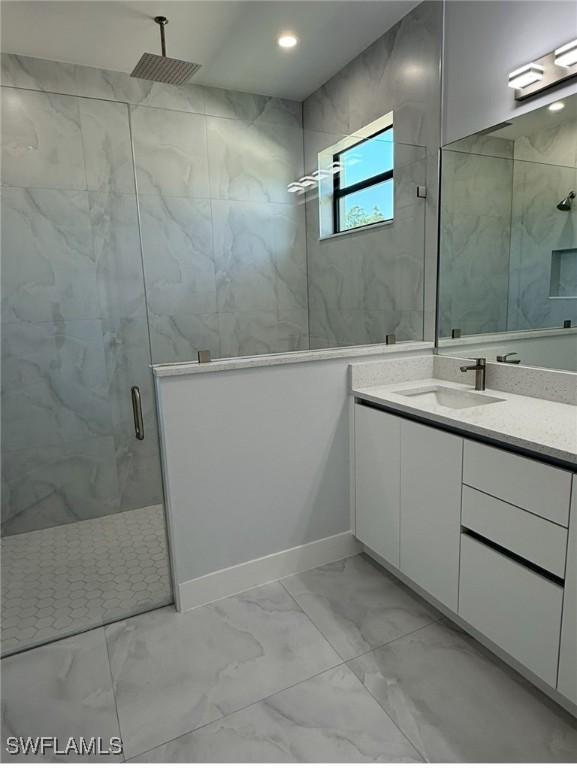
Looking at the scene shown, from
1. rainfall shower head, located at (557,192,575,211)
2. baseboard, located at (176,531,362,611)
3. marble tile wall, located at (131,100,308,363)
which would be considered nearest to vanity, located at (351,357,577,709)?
baseboard, located at (176,531,362,611)

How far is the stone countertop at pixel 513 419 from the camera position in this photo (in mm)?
1332

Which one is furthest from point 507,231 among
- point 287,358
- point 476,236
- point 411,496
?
point 411,496

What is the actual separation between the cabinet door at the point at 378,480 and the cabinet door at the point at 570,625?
74 centimetres

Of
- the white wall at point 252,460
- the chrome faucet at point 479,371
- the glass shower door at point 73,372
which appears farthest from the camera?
the glass shower door at point 73,372

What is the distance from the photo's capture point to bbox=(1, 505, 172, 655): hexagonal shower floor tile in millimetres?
1923

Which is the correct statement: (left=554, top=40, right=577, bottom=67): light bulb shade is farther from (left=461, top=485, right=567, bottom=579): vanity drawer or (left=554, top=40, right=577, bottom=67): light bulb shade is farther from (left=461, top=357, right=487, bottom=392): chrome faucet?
(left=461, top=485, right=567, bottom=579): vanity drawer

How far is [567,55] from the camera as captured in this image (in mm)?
1662

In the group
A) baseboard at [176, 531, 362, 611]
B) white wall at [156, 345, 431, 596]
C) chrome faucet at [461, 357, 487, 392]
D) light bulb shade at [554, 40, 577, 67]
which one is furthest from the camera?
chrome faucet at [461, 357, 487, 392]

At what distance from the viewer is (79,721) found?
145 cm

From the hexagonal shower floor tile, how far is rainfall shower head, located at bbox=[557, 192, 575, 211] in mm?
2096

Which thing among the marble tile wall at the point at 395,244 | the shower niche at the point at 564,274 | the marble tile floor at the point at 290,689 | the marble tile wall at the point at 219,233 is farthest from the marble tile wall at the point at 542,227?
the marble tile floor at the point at 290,689

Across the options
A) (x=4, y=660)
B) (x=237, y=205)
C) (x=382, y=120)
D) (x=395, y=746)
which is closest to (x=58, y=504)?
(x=4, y=660)

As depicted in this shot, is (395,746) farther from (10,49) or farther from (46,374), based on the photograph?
(10,49)

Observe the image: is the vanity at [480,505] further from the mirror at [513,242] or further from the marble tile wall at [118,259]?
the marble tile wall at [118,259]
